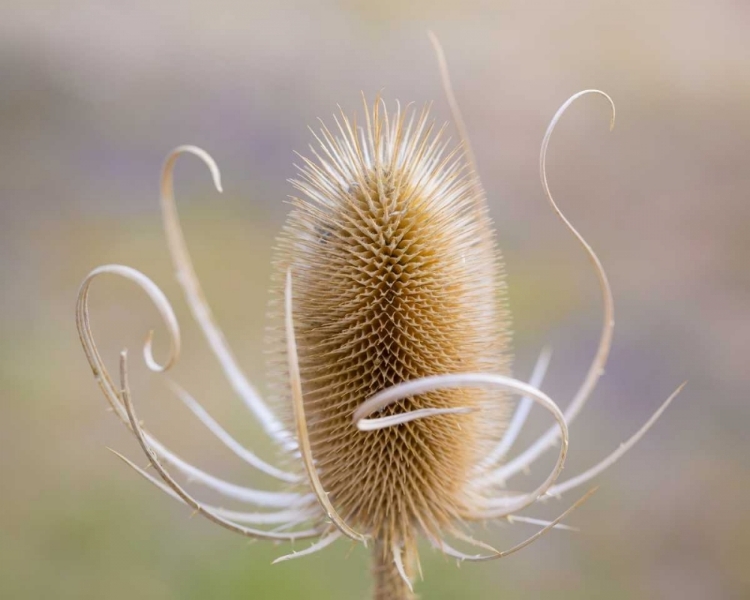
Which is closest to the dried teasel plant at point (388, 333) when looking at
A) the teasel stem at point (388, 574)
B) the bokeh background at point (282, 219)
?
the teasel stem at point (388, 574)

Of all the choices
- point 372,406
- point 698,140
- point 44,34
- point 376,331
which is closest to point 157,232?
point 44,34

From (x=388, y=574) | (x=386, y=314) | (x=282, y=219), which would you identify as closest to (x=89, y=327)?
(x=386, y=314)

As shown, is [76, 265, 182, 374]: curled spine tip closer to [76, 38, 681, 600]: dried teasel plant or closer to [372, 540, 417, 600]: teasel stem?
[76, 38, 681, 600]: dried teasel plant

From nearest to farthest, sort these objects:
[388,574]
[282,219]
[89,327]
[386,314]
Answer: [89,327], [386,314], [388,574], [282,219]

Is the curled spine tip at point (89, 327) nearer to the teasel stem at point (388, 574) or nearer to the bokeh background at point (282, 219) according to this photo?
the teasel stem at point (388, 574)

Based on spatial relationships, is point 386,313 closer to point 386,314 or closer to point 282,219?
point 386,314

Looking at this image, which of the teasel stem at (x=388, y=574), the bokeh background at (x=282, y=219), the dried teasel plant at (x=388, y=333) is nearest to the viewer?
the dried teasel plant at (x=388, y=333)

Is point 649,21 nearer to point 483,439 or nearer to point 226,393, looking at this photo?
point 226,393
